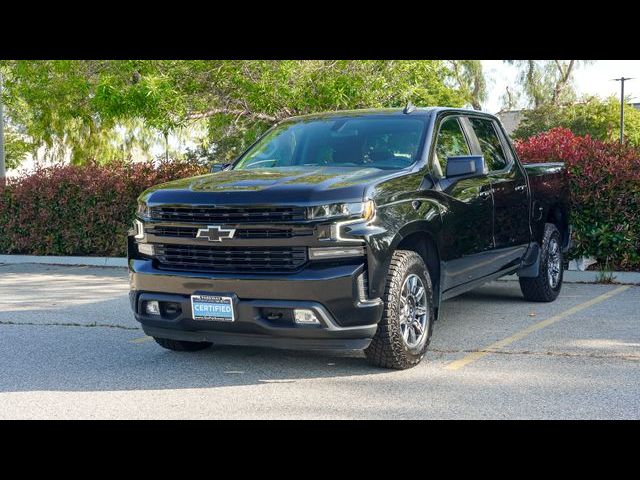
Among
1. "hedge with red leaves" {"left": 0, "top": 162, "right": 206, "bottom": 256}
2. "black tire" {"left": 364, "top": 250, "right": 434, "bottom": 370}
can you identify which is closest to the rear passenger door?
"black tire" {"left": 364, "top": 250, "right": 434, "bottom": 370}

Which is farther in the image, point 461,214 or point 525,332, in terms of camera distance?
point 525,332

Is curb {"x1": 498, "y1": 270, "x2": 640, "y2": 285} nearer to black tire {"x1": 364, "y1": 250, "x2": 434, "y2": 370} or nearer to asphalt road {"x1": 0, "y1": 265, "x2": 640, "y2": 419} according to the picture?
asphalt road {"x1": 0, "y1": 265, "x2": 640, "y2": 419}

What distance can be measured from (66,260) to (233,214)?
32.4ft

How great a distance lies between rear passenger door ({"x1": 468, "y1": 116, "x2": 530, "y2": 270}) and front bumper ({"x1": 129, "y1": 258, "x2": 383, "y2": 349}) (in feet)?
8.12

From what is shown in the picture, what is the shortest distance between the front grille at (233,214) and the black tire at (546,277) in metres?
4.10

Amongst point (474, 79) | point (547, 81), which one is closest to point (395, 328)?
point (474, 79)

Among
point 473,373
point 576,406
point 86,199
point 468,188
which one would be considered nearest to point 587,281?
point 468,188

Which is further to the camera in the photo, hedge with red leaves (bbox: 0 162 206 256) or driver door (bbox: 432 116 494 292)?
hedge with red leaves (bbox: 0 162 206 256)

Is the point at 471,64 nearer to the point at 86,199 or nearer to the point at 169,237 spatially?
the point at 86,199

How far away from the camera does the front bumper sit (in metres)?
5.87

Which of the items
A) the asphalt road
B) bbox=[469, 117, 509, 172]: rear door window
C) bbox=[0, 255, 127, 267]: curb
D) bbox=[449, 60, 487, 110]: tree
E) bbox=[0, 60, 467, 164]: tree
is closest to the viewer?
the asphalt road

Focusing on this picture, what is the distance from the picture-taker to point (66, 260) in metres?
15.2

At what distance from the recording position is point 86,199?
49.6ft

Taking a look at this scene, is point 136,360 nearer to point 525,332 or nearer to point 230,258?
point 230,258
